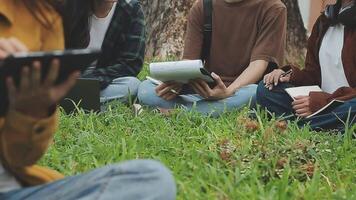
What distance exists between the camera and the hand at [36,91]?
55.9 inches

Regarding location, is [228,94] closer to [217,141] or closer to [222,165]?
[217,141]

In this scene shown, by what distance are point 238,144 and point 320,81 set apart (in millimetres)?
1027

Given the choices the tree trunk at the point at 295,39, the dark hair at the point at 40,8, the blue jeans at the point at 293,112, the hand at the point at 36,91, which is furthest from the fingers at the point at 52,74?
the tree trunk at the point at 295,39

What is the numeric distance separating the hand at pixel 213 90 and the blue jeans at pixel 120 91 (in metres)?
0.44

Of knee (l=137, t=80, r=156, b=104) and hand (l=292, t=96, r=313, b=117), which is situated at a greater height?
hand (l=292, t=96, r=313, b=117)

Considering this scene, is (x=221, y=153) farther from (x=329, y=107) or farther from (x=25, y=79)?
(x=25, y=79)

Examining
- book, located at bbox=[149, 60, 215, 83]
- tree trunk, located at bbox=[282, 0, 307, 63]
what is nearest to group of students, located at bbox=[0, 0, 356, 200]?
book, located at bbox=[149, 60, 215, 83]

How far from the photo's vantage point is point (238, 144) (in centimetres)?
275

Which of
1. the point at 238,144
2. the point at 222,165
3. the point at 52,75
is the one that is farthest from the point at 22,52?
the point at 238,144

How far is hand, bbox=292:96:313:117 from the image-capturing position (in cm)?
335

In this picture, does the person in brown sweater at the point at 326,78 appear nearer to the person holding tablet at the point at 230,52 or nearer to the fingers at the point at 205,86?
the person holding tablet at the point at 230,52

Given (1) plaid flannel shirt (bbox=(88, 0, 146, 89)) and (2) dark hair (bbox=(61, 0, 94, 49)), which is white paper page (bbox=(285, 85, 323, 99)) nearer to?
(1) plaid flannel shirt (bbox=(88, 0, 146, 89))

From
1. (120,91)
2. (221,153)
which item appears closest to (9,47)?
(221,153)

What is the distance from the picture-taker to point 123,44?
13.3 ft
